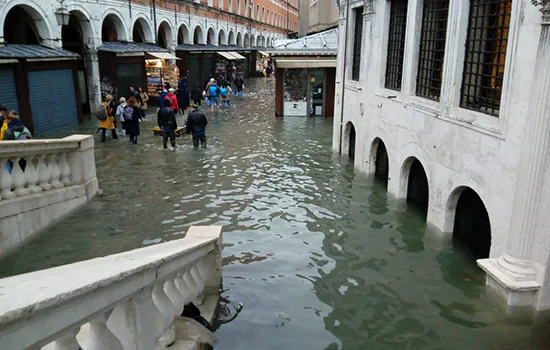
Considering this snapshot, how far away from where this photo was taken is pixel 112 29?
2555cm

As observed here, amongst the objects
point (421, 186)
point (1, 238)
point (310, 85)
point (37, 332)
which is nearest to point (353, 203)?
point (421, 186)

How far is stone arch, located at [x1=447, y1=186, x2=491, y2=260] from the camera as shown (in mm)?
8422

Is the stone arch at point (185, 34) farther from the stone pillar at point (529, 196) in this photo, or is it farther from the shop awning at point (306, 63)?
the stone pillar at point (529, 196)

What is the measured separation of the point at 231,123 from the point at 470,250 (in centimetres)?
1447

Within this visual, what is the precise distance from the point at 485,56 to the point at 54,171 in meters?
7.74

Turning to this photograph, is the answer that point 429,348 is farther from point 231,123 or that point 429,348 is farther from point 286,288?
point 231,123

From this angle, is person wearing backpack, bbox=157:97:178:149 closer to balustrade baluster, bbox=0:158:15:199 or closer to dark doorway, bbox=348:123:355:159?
dark doorway, bbox=348:123:355:159

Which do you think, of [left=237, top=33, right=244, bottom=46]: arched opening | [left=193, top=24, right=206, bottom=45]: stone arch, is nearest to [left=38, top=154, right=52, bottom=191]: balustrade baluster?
[left=193, top=24, right=206, bottom=45]: stone arch

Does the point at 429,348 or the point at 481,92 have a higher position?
the point at 481,92

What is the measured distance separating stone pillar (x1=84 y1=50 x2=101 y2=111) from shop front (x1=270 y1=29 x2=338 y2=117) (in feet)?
27.4

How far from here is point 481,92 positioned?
26.4 ft

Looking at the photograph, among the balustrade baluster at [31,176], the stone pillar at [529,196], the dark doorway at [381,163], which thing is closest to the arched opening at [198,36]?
the dark doorway at [381,163]

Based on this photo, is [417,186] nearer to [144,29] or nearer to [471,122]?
[471,122]

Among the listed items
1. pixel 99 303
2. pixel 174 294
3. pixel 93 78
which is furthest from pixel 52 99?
pixel 99 303
